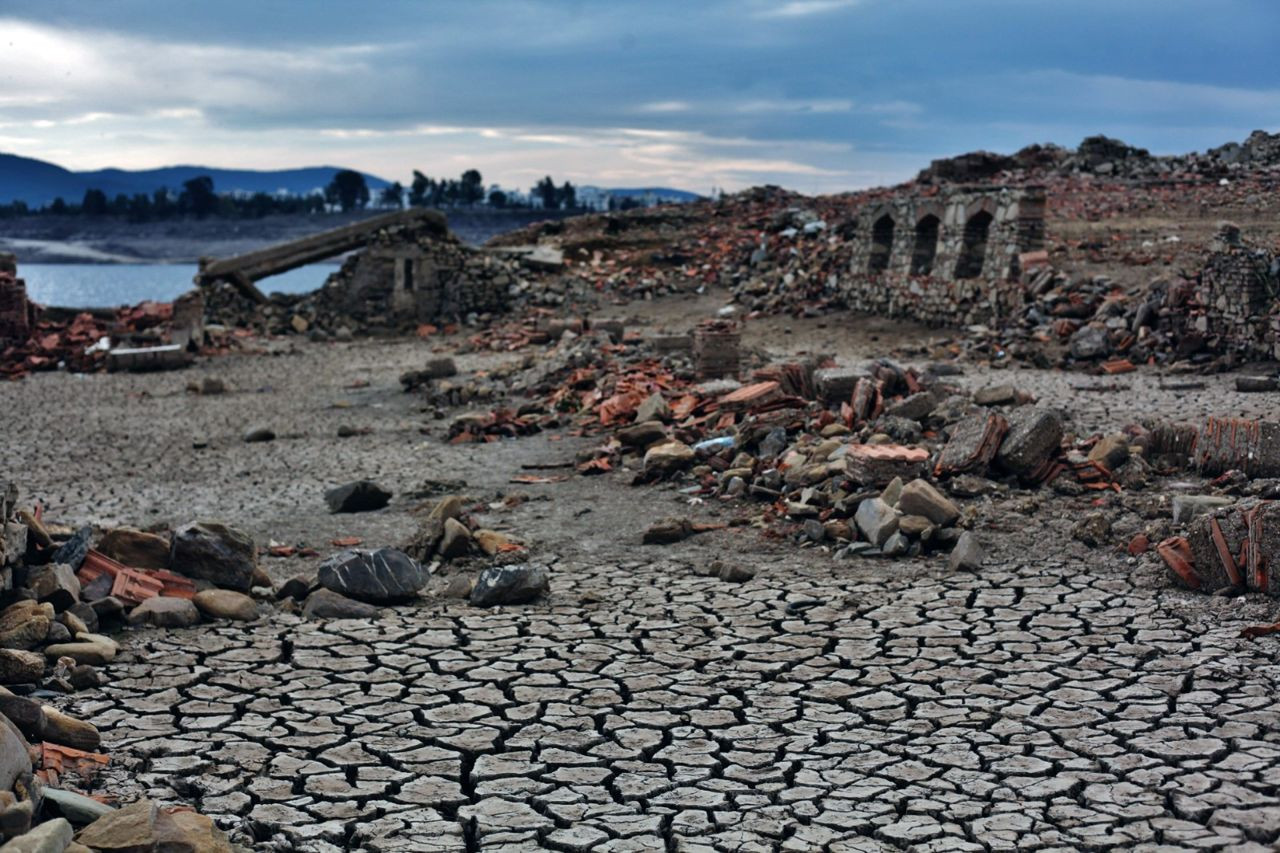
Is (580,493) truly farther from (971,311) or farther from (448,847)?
(971,311)

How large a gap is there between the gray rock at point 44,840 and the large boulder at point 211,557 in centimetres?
387

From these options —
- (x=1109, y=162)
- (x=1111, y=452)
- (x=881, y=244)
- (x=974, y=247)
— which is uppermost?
(x=1109, y=162)

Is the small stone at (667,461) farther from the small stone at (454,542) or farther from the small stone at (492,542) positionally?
the small stone at (454,542)

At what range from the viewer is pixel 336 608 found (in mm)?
7262

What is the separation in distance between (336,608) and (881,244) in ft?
53.6

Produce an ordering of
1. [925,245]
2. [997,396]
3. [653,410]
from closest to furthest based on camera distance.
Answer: [997,396] → [653,410] → [925,245]

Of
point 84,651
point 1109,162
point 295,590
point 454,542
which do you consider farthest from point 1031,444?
point 1109,162

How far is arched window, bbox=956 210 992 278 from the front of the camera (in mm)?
18938

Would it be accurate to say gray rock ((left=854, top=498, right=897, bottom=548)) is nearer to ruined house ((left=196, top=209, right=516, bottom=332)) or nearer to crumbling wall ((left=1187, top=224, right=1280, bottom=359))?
crumbling wall ((left=1187, top=224, right=1280, bottom=359))

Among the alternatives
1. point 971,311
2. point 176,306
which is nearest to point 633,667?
point 971,311

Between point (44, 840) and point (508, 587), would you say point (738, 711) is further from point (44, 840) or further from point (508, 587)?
point (44, 840)

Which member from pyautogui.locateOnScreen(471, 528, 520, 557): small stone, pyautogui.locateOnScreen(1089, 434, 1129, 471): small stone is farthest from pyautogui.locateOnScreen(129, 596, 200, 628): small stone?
pyautogui.locateOnScreen(1089, 434, 1129, 471): small stone

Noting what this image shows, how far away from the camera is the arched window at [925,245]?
66.0ft

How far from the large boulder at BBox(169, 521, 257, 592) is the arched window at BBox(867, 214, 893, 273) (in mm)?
15889
